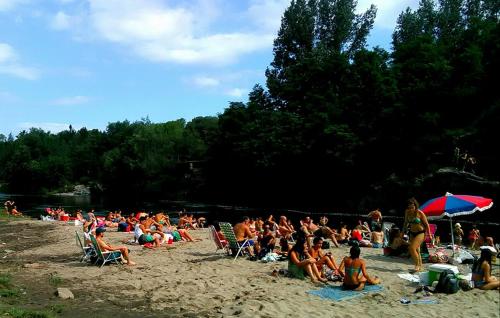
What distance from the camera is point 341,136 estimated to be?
51.2 meters

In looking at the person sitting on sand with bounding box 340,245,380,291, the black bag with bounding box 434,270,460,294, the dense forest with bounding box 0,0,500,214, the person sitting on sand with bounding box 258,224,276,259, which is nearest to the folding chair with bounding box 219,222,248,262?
the person sitting on sand with bounding box 258,224,276,259

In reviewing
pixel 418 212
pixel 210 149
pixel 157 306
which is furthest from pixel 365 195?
pixel 157 306

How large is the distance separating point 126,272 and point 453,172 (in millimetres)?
33346

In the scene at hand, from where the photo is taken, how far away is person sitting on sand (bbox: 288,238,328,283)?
11.2 m

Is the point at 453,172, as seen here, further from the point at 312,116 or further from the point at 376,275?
the point at 376,275

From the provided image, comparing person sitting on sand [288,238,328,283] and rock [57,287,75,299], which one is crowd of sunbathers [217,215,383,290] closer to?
person sitting on sand [288,238,328,283]

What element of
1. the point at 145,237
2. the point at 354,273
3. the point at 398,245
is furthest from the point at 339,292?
the point at 145,237

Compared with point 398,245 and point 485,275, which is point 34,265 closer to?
point 398,245

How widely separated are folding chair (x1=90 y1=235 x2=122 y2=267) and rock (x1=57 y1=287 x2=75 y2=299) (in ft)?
10.8

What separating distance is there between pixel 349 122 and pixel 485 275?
45.5 meters

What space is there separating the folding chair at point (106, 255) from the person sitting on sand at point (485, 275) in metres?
9.13

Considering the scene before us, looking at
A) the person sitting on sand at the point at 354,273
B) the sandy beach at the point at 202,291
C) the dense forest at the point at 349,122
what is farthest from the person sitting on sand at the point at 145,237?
the dense forest at the point at 349,122

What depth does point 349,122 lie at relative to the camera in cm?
5459

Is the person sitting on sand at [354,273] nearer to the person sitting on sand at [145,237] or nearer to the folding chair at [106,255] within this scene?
the folding chair at [106,255]
